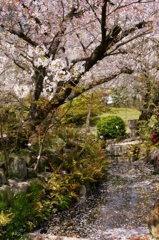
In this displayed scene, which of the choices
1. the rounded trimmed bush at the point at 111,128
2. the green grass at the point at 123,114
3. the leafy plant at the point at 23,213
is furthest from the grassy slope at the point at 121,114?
the leafy plant at the point at 23,213

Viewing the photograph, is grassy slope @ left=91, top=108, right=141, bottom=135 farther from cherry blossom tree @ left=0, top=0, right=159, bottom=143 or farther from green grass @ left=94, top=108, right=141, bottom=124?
cherry blossom tree @ left=0, top=0, right=159, bottom=143

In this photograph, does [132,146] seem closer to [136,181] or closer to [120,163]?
[120,163]

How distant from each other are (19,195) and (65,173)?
1601mm

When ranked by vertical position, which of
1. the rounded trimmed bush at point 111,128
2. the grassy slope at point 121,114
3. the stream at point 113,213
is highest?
the grassy slope at point 121,114

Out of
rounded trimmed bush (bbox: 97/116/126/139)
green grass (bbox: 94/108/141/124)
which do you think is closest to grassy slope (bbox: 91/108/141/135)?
green grass (bbox: 94/108/141/124)

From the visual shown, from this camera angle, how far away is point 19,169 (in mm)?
4988

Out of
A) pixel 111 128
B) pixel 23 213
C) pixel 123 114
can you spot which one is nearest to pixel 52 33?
pixel 23 213

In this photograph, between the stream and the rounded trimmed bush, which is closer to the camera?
the stream

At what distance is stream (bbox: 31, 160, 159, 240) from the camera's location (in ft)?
12.8

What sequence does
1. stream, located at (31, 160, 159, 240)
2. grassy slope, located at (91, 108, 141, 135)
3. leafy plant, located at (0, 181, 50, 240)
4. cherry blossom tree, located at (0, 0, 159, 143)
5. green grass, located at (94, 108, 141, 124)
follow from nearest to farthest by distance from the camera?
1. leafy plant, located at (0, 181, 50, 240)
2. stream, located at (31, 160, 159, 240)
3. cherry blossom tree, located at (0, 0, 159, 143)
4. grassy slope, located at (91, 108, 141, 135)
5. green grass, located at (94, 108, 141, 124)

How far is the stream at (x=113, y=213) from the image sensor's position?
390 centimetres

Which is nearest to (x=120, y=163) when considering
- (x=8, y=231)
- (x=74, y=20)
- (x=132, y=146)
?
(x=132, y=146)

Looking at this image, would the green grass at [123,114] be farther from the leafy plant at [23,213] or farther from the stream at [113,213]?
the leafy plant at [23,213]

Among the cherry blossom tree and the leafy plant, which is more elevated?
the cherry blossom tree
